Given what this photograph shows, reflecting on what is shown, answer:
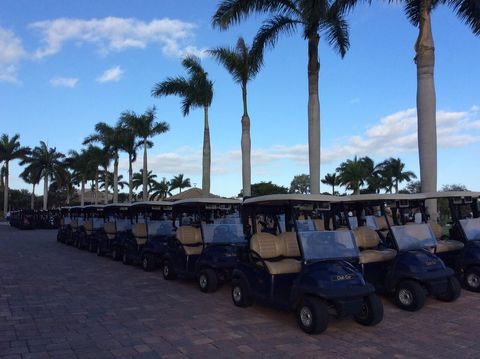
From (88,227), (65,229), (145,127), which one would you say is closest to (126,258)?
(88,227)

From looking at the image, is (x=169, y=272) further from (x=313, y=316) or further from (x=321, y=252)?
(x=313, y=316)

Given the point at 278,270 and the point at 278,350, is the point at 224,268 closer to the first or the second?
the point at 278,270

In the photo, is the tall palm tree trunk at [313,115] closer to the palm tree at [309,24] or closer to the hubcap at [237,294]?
the palm tree at [309,24]

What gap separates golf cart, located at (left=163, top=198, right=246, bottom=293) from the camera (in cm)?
833

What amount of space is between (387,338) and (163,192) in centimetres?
7081

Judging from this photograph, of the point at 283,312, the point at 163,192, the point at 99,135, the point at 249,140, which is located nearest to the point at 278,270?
the point at 283,312

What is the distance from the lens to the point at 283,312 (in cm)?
672

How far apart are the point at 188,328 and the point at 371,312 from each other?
2334mm

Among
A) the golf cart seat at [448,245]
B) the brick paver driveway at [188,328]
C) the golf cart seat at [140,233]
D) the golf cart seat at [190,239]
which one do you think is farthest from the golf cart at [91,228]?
the golf cart seat at [448,245]

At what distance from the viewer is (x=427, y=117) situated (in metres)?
11.7

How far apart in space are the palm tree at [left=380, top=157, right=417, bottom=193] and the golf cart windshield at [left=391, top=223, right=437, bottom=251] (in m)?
49.0

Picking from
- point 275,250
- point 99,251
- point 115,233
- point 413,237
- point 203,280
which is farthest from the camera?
point 99,251

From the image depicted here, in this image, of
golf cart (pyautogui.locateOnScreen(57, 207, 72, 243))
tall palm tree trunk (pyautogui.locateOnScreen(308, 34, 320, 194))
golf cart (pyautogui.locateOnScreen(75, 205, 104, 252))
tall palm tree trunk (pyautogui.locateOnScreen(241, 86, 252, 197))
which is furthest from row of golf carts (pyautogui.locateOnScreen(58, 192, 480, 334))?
golf cart (pyautogui.locateOnScreen(57, 207, 72, 243))

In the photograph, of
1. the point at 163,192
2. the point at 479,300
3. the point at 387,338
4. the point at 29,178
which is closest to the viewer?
the point at 387,338
